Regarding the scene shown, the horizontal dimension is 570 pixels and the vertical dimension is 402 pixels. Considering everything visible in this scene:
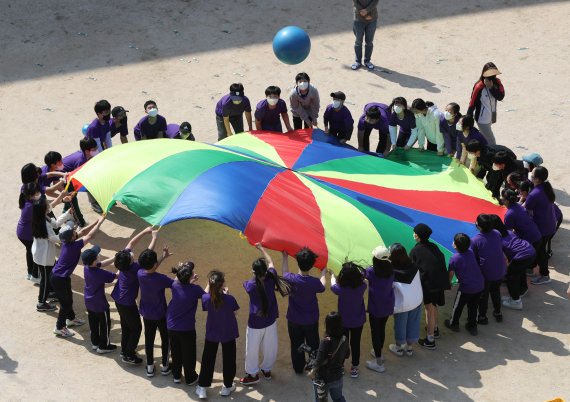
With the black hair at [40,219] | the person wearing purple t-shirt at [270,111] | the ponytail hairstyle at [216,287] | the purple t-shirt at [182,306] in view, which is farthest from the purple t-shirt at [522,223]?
the black hair at [40,219]

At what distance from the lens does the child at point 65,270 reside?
8875 millimetres

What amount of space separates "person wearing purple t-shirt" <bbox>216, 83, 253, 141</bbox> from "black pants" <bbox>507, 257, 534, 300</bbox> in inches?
156

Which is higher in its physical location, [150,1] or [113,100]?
[150,1]

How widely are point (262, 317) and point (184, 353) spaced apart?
2.63ft

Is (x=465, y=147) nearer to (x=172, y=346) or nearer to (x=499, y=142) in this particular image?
(x=499, y=142)

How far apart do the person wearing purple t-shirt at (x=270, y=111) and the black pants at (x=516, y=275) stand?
3453 mm

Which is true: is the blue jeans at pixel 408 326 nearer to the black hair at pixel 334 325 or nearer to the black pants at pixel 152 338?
the black hair at pixel 334 325

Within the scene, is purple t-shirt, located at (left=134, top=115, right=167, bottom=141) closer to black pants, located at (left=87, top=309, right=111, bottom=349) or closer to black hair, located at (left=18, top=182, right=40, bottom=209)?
black hair, located at (left=18, top=182, right=40, bottom=209)

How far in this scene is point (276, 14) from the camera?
54.0 feet

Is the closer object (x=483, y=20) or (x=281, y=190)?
(x=281, y=190)

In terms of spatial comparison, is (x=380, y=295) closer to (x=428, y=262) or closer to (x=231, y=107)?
(x=428, y=262)

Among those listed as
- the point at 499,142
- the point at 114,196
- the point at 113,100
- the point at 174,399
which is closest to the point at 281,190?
the point at 114,196

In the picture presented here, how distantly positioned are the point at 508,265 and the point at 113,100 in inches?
280

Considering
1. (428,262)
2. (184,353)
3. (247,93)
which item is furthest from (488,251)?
(247,93)
